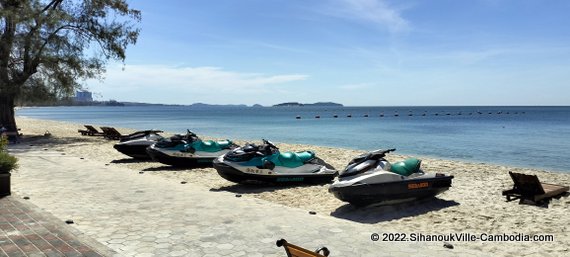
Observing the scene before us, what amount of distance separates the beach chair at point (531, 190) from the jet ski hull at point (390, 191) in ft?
5.57

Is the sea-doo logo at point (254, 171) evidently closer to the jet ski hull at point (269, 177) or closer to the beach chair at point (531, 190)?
the jet ski hull at point (269, 177)

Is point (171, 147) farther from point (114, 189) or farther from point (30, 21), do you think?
point (30, 21)

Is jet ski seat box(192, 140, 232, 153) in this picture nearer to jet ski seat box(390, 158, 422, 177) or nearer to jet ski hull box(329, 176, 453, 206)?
jet ski hull box(329, 176, 453, 206)

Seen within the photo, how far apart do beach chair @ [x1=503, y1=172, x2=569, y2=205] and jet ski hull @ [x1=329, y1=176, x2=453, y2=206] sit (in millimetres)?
1698

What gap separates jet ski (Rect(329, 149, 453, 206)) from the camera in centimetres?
848

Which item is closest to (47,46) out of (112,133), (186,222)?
(112,133)

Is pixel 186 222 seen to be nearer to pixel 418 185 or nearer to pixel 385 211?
pixel 385 211

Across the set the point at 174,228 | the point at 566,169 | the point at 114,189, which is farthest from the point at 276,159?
the point at 566,169

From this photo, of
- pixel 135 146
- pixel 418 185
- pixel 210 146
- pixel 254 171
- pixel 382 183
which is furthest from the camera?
pixel 135 146

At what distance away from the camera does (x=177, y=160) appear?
47.0 feet

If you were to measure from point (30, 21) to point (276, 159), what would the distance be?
1880 centimetres

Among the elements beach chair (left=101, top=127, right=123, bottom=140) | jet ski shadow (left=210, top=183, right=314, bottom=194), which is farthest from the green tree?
jet ski shadow (left=210, top=183, right=314, bottom=194)

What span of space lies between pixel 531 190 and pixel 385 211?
3375 millimetres

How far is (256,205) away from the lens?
338 inches
